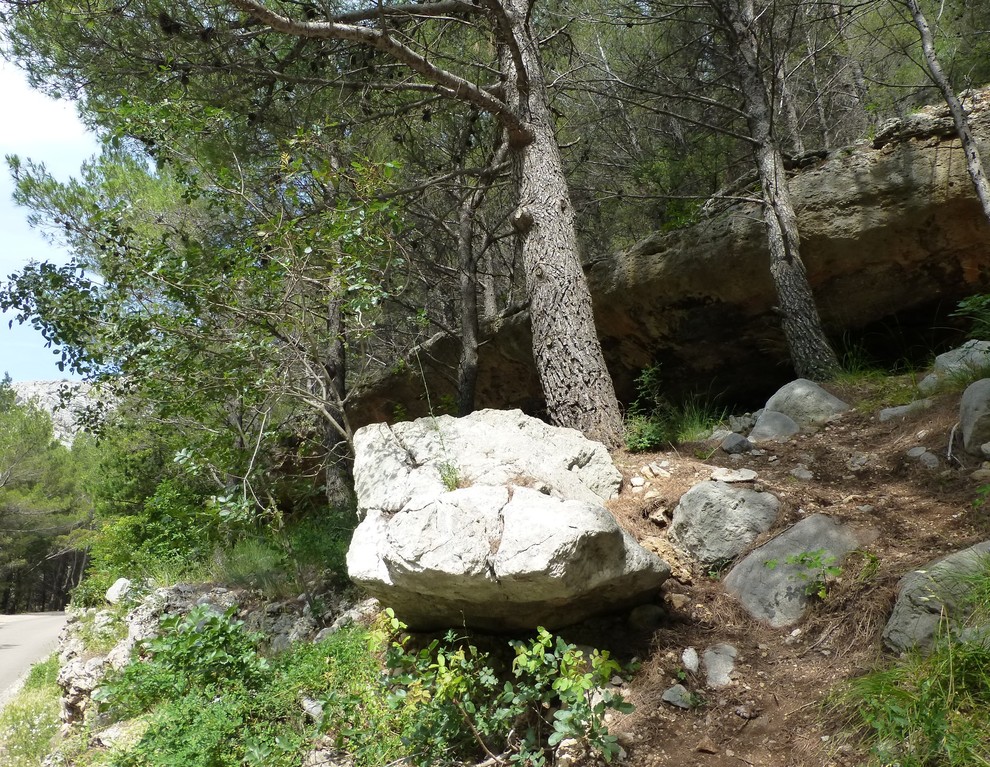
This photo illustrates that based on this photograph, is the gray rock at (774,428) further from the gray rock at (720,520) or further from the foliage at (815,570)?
the foliage at (815,570)

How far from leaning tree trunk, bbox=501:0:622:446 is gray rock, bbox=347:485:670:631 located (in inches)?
79.1

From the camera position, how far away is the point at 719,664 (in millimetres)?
3033

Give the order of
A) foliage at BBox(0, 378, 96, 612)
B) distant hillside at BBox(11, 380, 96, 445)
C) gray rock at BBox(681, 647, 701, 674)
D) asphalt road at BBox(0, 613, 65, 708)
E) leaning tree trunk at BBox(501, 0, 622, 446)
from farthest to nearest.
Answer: foliage at BBox(0, 378, 96, 612), asphalt road at BBox(0, 613, 65, 708), distant hillside at BBox(11, 380, 96, 445), leaning tree trunk at BBox(501, 0, 622, 446), gray rock at BBox(681, 647, 701, 674)

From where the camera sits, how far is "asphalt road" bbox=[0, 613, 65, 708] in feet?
35.9

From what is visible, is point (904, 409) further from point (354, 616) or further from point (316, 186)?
point (316, 186)

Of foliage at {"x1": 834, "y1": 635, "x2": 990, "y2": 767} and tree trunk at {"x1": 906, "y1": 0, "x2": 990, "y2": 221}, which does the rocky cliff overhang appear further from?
foliage at {"x1": 834, "y1": 635, "x2": 990, "y2": 767}

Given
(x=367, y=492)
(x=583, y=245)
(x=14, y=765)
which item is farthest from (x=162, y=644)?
(x=583, y=245)

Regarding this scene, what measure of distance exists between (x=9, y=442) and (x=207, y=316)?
22723 mm

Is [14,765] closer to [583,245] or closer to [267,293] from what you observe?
[267,293]

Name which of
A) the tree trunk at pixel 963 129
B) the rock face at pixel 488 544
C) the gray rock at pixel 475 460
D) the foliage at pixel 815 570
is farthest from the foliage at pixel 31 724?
the tree trunk at pixel 963 129

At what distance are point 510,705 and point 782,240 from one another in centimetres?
478

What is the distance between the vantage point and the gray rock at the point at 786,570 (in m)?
3.18

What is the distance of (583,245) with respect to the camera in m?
12.7

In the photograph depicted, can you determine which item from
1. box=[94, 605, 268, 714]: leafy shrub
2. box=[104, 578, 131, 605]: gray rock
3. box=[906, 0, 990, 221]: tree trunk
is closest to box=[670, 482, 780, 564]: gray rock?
box=[94, 605, 268, 714]: leafy shrub
